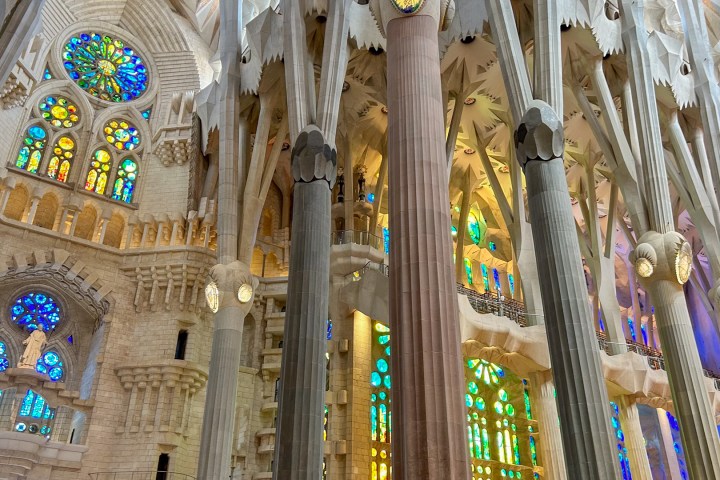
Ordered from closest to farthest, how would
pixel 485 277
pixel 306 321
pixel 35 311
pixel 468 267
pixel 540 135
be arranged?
1. pixel 306 321
2. pixel 540 135
3. pixel 35 311
4. pixel 468 267
5. pixel 485 277

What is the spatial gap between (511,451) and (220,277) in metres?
9.73

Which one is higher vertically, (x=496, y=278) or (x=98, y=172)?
(x=98, y=172)

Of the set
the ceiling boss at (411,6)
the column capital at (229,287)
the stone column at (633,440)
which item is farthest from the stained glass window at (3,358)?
the stone column at (633,440)

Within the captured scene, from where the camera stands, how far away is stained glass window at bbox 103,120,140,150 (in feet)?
60.5

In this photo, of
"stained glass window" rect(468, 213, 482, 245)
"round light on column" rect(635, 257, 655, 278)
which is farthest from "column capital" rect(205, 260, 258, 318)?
"stained glass window" rect(468, 213, 482, 245)

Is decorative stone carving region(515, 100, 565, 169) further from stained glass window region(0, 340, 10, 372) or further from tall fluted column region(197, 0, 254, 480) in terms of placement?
stained glass window region(0, 340, 10, 372)

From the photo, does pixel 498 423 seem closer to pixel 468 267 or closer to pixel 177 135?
pixel 468 267

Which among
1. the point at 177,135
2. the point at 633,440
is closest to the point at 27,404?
Result: the point at 177,135

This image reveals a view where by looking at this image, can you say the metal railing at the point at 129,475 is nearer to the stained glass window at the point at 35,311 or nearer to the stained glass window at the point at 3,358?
the stained glass window at the point at 3,358

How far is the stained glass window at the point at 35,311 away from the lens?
1583 centimetres

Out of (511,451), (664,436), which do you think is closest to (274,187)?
(511,451)

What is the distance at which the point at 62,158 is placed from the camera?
17.4m

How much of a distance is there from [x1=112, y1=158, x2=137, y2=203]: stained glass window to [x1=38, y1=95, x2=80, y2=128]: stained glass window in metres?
1.85

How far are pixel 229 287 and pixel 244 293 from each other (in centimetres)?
34
